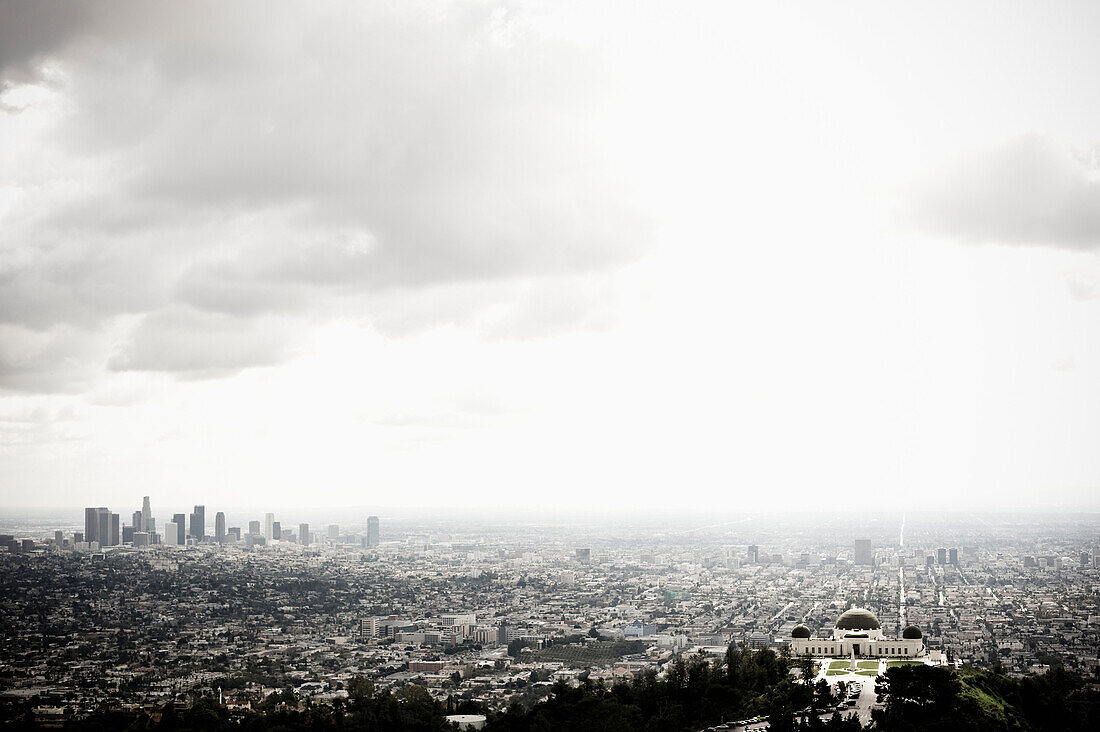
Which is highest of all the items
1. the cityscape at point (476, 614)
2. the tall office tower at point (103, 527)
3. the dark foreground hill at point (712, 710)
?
the tall office tower at point (103, 527)

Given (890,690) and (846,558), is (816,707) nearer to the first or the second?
(890,690)

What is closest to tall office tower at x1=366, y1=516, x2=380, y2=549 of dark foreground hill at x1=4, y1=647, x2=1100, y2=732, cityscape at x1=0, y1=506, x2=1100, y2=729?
cityscape at x1=0, y1=506, x2=1100, y2=729


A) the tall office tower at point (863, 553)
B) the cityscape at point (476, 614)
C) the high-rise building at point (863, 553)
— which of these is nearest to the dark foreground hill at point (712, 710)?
the cityscape at point (476, 614)

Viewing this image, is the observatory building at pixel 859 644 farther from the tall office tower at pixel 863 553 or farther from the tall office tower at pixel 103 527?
the tall office tower at pixel 863 553

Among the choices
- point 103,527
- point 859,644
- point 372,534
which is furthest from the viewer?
point 372,534

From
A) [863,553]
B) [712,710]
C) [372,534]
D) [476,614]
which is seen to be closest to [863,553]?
[863,553]

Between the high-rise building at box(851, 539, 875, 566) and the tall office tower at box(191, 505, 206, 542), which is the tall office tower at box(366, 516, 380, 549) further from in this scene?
the high-rise building at box(851, 539, 875, 566)

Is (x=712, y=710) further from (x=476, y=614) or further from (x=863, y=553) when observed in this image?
(x=863, y=553)

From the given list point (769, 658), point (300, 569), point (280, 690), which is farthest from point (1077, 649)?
point (300, 569)
